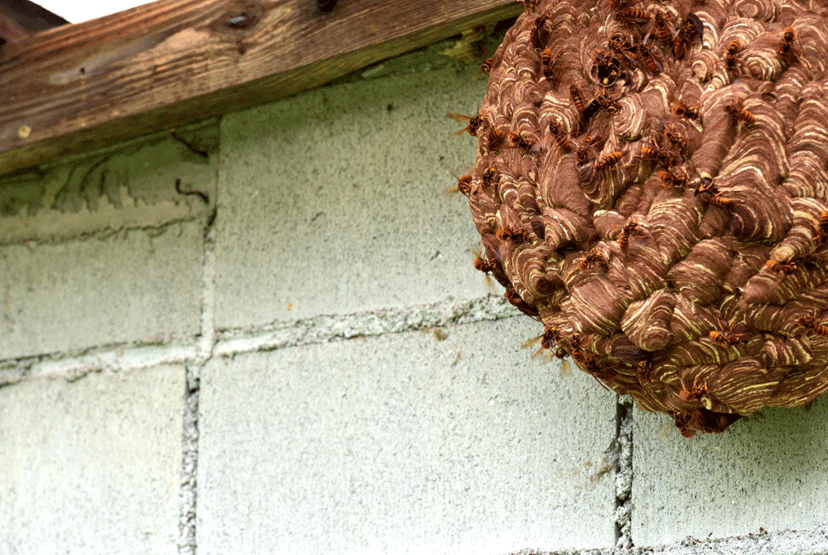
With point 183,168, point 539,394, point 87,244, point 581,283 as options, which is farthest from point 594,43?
point 87,244

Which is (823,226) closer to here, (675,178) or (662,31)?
(675,178)

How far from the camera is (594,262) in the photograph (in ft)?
3.46

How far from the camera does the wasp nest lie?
0.99m

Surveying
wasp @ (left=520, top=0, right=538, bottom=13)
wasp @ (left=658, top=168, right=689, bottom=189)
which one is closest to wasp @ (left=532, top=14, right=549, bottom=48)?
wasp @ (left=520, top=0, right=538, bottom=13)

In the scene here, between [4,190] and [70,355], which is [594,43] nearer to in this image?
[70,355]

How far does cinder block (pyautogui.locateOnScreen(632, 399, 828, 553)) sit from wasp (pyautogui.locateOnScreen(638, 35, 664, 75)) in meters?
0.46

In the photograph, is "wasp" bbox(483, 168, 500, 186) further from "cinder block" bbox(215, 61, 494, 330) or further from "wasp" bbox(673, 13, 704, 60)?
"cinder block" bbox(215, 61, 494, 330)

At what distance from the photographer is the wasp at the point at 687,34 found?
3.42 ft

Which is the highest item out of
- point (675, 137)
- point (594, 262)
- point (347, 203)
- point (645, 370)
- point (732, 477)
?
point (347, 203)

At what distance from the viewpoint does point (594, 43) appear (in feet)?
3.64

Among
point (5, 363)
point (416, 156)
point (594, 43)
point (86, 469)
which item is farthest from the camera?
point (5, 363)

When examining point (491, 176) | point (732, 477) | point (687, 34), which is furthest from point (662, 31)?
point (732, 477)

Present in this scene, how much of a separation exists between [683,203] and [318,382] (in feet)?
2.48

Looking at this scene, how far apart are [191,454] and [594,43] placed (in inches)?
37.8
